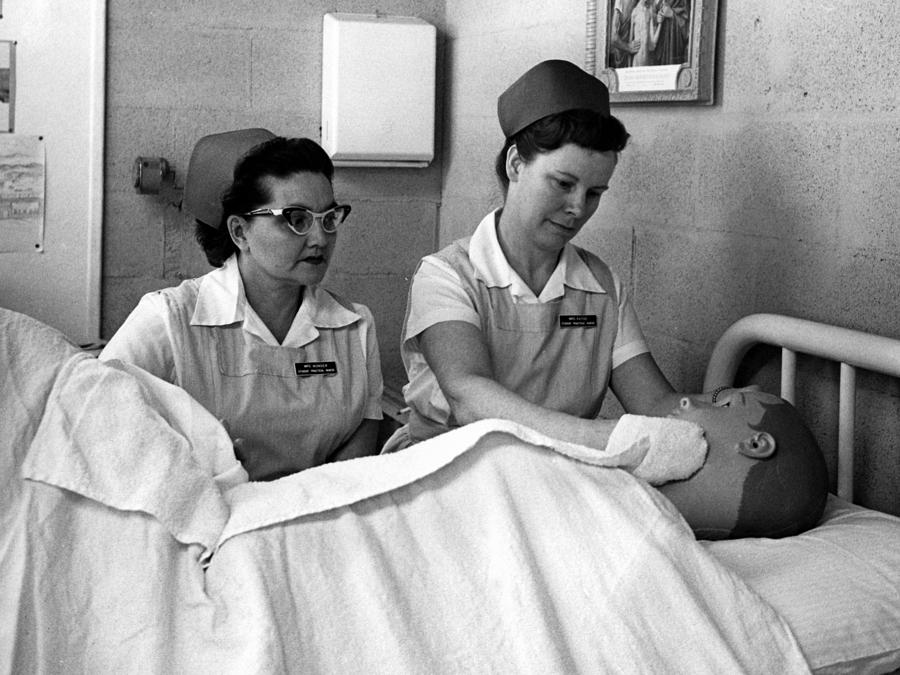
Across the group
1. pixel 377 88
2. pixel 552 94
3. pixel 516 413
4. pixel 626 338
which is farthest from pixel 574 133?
pixel 377 88

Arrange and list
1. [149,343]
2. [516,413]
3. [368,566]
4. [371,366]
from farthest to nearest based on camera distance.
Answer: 1. [371,366]
2. [149,343]
3. [516,413]
4. [368,566]

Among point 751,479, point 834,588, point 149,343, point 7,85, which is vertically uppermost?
point 7,85

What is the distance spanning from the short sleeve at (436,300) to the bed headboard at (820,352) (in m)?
0.49

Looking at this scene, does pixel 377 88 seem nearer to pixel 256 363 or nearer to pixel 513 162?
pixel 513 162

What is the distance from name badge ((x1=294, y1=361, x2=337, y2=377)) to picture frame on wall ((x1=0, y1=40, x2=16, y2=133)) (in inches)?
62.5

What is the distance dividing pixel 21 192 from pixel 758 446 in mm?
2419

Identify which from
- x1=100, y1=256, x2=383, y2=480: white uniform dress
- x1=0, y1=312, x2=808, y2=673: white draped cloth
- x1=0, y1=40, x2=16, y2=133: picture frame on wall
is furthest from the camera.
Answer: x1=0, y1=40, x2=16, y2=133: picture frame on wall

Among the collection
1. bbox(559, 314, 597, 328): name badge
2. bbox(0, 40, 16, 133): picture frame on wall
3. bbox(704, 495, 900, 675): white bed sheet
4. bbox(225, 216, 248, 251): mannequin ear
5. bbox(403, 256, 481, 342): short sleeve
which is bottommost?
bbox(704, 495, 900, 675): white bed sheet

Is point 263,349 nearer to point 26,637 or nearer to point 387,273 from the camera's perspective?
point 26,637

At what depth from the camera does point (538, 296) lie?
229cm

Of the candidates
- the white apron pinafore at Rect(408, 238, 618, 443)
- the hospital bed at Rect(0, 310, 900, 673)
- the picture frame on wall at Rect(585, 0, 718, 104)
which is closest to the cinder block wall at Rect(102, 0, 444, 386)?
the picture frame on wall at Rect(585, 0, 718, 104)

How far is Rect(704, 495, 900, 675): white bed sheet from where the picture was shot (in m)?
1.53

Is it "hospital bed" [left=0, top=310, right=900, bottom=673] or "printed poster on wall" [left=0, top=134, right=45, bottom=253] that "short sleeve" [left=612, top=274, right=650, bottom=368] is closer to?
"hospital bed" [left=0, top=310, right=900, bottom=673]

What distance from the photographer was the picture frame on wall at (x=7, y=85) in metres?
3.34
